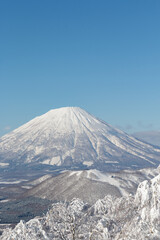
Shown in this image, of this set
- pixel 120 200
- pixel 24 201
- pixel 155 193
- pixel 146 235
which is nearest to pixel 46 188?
pixel 24 201

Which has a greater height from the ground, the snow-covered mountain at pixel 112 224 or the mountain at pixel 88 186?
the mountain at pixel 88 186

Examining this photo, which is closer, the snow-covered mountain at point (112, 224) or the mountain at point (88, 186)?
the snow-covered mountain at point (112, 224)

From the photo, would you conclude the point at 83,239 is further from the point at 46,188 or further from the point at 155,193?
the point at 46,188

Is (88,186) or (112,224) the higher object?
(88,186)

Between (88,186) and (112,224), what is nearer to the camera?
(112,224)

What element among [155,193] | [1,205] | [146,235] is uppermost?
[1,205]

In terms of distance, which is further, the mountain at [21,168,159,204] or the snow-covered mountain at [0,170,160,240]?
the mountain at [21,168,159,204]

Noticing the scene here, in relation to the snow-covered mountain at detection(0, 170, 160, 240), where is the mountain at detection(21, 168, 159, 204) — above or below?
above

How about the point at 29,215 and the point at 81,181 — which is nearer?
the point at 29,215
